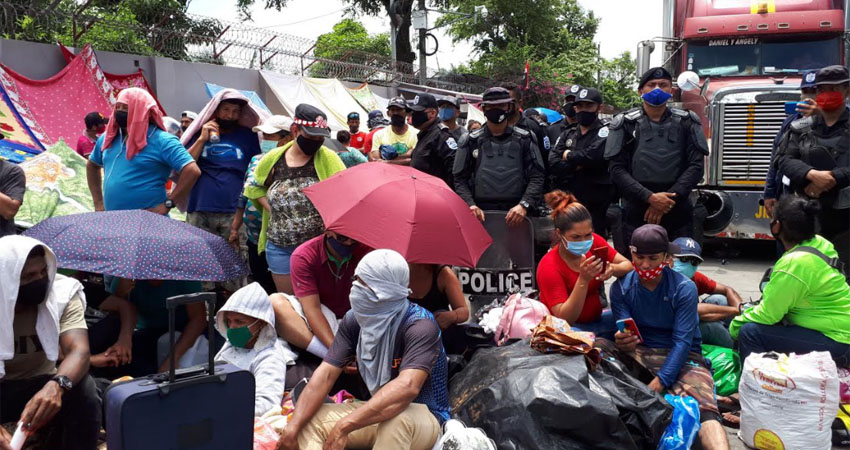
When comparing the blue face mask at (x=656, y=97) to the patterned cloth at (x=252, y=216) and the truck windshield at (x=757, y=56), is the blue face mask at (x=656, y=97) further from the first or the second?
the truck windshield at (x=757, y=56)

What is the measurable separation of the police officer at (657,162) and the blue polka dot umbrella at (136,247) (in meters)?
3.05

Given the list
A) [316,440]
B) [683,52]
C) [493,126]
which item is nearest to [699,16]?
[683,52]

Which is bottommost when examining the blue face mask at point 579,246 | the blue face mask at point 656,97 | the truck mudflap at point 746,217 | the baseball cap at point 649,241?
the truck mudflap at point 746,217

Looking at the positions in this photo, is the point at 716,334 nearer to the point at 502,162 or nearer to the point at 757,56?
the point at 502,162

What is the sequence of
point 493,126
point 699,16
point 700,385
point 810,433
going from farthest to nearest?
point 699,16 → point 493,126 → point 700,385 → point 810,433

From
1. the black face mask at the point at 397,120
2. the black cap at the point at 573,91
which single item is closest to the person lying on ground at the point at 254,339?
the black cap at the point at 573,91

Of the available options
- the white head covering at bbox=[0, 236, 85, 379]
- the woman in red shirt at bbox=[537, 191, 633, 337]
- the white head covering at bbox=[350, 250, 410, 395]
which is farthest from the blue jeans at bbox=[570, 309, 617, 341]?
the white head covering at bbox=[0, 236, 85, 379]

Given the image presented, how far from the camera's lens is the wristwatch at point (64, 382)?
10.3ft

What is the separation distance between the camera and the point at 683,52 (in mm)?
10102

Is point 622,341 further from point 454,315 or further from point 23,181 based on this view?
point 23,181

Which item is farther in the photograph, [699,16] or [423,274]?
[699,16]

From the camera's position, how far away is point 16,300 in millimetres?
3133

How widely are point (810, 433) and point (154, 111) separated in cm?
449

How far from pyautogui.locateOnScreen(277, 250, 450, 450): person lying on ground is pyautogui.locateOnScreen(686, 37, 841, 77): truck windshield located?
7.95 m
